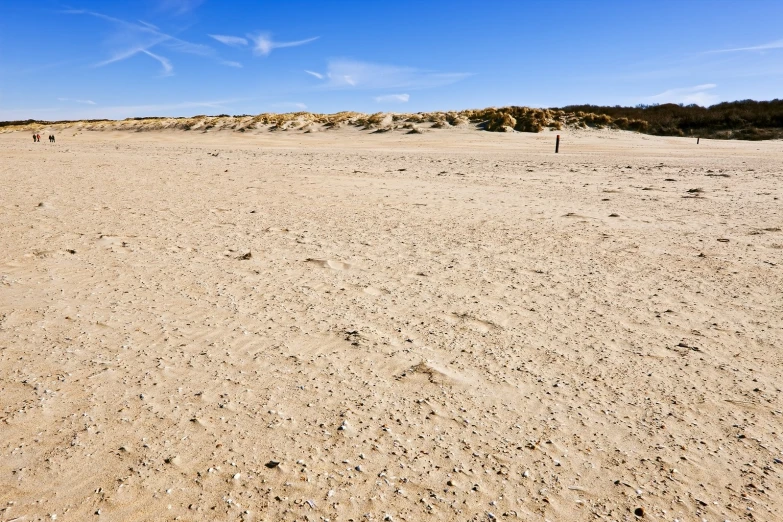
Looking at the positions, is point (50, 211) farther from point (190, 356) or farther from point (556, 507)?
point (556, 507)

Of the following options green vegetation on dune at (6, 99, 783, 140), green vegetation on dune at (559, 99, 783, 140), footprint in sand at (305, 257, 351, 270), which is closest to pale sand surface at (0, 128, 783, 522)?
footprint in sand at (305, 257, 351, 270)

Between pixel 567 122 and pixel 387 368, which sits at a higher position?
pixel 567 122

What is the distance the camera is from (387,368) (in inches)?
137

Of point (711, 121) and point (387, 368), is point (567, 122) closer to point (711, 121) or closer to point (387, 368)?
point (711, 121)

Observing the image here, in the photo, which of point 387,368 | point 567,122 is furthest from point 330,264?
point 567,122

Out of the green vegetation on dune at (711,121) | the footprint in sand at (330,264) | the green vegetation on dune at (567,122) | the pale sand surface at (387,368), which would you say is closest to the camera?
the pale sand surface at (387,368)

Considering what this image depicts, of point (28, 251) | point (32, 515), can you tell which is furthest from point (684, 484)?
point (28, 251)

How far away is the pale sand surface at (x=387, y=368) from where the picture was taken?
241 cm

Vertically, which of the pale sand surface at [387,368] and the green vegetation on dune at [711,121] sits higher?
the green vegetation on dune at [711,121]

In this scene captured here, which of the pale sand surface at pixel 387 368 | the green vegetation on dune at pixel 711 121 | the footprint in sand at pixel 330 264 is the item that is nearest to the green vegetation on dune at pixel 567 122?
the green vegetation on dune at pixel 711 121

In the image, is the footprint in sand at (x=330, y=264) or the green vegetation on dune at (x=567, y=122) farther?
the green vegetation on dune at (x=567, y=122)

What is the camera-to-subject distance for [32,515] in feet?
7.25

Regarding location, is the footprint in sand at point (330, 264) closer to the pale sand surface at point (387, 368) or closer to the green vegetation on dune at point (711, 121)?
the pale sand surface at point (387, 368)

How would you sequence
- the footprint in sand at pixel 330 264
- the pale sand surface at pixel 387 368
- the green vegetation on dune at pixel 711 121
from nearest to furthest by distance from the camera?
the pale sand surface at pixel 387 368 < the footprint in sand at pixel 330 264 < the green vegetation on dune at pixel 711 121
